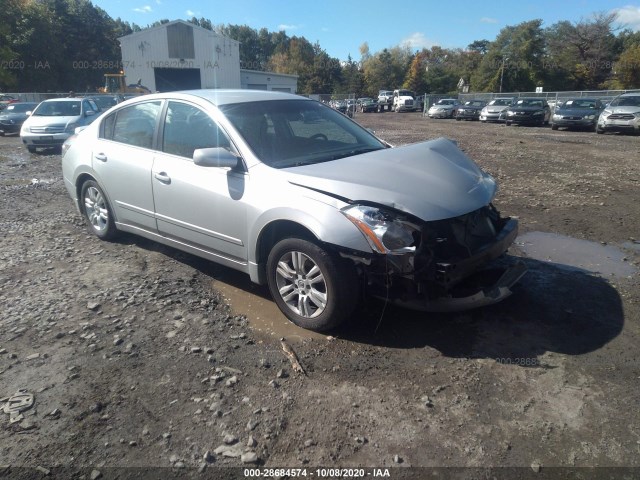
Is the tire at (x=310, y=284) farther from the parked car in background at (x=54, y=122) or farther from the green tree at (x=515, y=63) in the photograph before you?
the green tree at (x=515, y=63)

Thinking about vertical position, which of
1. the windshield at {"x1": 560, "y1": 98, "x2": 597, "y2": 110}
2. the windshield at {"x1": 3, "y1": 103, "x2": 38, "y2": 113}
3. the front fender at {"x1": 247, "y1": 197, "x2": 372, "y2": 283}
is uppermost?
the windshield at {"x1": 560, "y1": 98, "x2": 597, "y2": 110}

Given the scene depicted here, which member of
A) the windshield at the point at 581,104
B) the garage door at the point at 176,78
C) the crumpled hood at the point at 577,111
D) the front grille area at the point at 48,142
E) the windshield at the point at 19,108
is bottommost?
the front grille area at the point at 48,142

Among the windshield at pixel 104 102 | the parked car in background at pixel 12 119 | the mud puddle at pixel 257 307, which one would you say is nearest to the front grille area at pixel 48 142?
the windshield at pixel 104 102

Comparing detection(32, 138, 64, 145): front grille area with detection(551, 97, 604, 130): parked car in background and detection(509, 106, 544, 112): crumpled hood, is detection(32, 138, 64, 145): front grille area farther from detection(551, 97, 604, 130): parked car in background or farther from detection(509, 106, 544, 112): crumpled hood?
detection(509, 106, 544, 112): crumpled hood

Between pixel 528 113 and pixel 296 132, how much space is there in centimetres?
2472

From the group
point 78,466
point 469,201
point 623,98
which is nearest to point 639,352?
point 469,201

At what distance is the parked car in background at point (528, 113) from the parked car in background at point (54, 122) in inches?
838

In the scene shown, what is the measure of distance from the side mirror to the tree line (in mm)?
51794

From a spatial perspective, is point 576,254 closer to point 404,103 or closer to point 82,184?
point 82,184

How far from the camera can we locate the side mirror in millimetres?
3727

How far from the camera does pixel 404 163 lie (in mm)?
3830

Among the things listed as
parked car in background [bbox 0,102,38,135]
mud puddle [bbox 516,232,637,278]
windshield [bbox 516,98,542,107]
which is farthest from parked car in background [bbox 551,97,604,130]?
parked car in background [bbox 0,102,38,135]

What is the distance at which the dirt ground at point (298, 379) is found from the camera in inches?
95.2

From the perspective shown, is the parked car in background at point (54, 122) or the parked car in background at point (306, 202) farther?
the parked car in background at point (54, 122)
